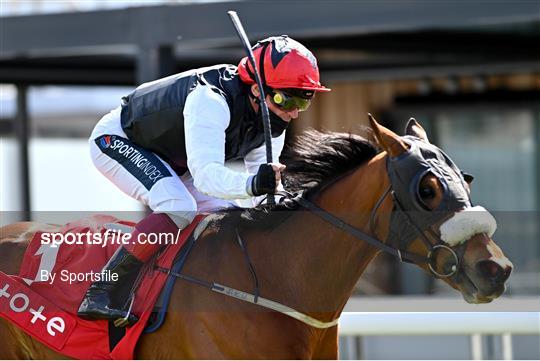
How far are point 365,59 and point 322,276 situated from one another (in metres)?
6.52

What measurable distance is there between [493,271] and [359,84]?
26.6 feet

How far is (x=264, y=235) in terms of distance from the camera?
3934 mm

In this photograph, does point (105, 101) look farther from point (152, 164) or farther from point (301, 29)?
point (152, 164)

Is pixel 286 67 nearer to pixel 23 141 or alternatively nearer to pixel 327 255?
pixel 327 255

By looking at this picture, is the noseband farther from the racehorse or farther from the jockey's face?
the jockey's face

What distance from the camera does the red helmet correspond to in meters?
3.96

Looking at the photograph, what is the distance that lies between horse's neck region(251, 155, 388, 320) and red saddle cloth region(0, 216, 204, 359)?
38cm

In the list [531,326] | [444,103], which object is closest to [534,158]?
[444,103]

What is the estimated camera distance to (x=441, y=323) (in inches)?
197

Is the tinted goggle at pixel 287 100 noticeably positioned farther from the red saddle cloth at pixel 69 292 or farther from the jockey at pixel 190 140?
the red saddle cloth at pixel 69 292

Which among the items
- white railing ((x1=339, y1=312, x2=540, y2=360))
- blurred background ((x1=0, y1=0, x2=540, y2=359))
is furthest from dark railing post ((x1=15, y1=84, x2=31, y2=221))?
white railing ((x1=339, y1=312, x2=540, y2=360))

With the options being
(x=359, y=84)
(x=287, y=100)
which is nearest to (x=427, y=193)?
(x=287, y=100)

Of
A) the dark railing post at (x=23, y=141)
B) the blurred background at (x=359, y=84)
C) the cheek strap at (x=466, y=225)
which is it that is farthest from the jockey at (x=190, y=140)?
the dark railing post at (x=23, y=141)

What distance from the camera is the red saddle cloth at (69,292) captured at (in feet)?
12.8
